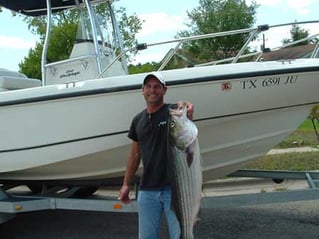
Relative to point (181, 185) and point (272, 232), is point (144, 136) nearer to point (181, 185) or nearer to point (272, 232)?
point (181, 185)

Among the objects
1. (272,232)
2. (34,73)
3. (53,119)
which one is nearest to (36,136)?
(53,119)

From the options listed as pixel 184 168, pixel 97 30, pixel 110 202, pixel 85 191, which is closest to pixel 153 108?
pixel 184 168

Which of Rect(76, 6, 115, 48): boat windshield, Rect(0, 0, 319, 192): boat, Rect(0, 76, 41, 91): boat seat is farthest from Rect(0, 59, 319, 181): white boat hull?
Rect(76, 6, 115, 48): boat windshield

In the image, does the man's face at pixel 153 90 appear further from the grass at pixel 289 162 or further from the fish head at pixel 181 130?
the grass at pixel 289 162

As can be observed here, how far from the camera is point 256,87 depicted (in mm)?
4551

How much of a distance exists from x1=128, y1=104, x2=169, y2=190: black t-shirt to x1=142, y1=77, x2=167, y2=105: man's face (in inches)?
3.5

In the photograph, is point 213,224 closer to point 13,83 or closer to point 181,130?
point 13,83

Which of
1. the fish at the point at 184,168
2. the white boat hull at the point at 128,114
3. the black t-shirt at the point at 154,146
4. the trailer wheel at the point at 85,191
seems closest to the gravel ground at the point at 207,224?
the trailer wheel at the point at 85,191

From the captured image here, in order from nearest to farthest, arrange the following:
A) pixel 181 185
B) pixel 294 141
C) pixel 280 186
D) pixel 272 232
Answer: pixel 181 185
pixel 272 232
pixel 280 186
pixel 294 141

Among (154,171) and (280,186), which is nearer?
(154,171)

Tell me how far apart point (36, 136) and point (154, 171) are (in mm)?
1704

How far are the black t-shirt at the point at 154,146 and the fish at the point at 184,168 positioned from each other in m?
0.38

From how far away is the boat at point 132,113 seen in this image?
4508 mm

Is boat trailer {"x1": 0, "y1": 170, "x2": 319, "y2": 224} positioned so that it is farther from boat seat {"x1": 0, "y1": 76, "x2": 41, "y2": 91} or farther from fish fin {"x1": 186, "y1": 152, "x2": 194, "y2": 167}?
fish fin {"x1": 186, "y1": 152, "x2": 194, "y2": 167}
